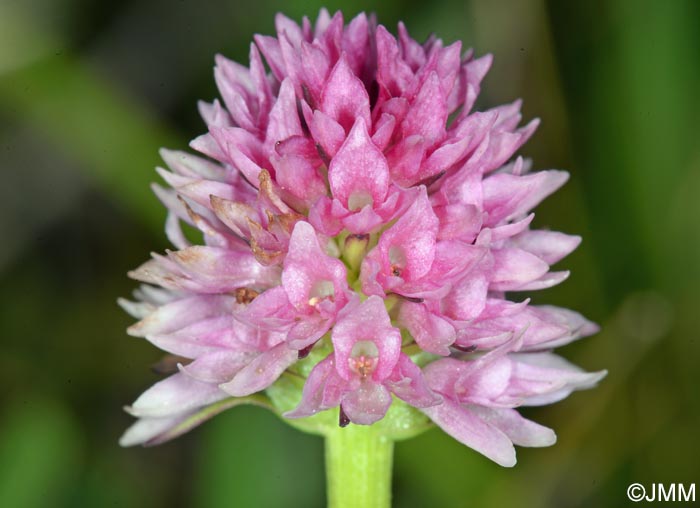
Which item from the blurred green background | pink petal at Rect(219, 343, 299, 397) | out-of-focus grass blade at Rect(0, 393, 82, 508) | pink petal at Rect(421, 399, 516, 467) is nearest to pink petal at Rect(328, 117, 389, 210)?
pink petal at Rect(219, 343, 299, 397)

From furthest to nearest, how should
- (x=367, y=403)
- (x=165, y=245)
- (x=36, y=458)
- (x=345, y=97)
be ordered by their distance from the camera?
(x=165, y=245) < (x=36, y=458) < (x=345, y=97) < (x=367, y=403)

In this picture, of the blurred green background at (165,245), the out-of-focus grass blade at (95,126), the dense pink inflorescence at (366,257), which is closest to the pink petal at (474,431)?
the dense pink inflorescence at (366,257)

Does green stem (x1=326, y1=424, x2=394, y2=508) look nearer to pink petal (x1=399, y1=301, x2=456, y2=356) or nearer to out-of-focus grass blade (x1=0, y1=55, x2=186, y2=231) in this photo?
pink petal (x1=399, y1=301, x2=456, y2=356)

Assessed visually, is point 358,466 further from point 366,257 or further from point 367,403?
point 366,257

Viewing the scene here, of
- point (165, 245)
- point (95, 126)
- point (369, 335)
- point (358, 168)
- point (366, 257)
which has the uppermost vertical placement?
point (95, 126)

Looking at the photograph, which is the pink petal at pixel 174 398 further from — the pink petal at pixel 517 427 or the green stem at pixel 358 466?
the pink petal at pixel 517 427

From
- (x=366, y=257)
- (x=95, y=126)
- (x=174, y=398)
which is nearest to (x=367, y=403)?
(x=366, y=257)
